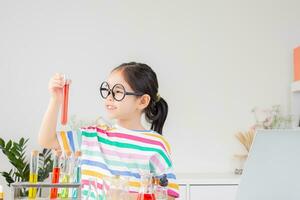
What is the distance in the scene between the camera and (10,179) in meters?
3.27

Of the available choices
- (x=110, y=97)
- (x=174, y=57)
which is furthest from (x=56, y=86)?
(x=174, y=57)

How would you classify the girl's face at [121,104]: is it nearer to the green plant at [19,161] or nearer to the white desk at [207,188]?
the green plant at [19,161]

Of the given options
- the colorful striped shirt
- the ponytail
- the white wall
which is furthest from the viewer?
the white wall

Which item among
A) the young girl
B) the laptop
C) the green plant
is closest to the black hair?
the young girl

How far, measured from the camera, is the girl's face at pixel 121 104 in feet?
4.82

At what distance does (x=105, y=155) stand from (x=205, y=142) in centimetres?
241

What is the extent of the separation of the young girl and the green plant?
1.71 meters

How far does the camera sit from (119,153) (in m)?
1.41

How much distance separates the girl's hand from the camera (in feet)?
4.14

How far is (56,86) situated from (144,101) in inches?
15.3

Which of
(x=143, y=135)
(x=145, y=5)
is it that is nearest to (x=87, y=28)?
(x=145, y=5)

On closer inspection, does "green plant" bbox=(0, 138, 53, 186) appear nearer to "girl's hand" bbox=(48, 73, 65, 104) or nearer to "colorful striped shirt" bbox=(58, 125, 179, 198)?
"colorful striped shirt" bbox=(58, 125, 179, 198)

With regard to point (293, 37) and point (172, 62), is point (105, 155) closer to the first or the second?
point (172, 62)

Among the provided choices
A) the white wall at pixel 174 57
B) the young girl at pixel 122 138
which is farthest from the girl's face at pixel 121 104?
the white wall at pixel 174 57
